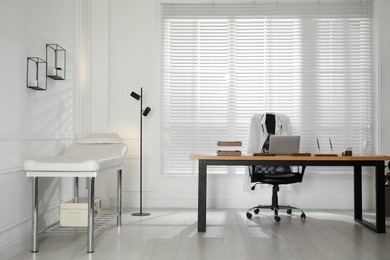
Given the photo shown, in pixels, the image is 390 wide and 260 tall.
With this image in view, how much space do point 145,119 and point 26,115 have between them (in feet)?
7.36

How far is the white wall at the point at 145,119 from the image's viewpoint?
575 cm

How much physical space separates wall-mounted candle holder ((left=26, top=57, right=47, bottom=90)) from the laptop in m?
2.21

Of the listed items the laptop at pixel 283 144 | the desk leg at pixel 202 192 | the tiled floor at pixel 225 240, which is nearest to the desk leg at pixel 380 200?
the tiled floor at pixel 225 240

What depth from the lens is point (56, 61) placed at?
425 cm

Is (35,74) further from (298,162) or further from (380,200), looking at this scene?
(380,200)

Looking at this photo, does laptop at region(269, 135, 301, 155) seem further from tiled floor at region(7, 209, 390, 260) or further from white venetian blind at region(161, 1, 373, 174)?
white venetian blind at region(161, 1, 373, 174)

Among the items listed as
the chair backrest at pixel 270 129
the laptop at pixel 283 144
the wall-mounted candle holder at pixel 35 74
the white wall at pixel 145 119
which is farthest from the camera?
the white wall at pixel 145 119

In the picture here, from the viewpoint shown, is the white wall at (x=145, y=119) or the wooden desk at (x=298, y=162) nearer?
the wooden desk at (x=298, y=162)

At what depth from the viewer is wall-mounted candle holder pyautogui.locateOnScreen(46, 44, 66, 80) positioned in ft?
13.9

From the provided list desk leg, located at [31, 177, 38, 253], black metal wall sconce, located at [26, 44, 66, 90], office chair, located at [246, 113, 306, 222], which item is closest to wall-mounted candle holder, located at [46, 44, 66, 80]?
black metal wall sconce, located at [26, 44, 66, 90]

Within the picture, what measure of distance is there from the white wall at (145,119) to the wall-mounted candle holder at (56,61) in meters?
1.17

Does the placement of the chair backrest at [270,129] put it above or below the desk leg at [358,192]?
above

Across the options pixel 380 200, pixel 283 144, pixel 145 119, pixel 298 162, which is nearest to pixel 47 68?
pixel 145 119

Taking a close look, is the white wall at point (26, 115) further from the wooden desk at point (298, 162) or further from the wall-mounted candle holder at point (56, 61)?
the wooden desk at point (298, 162)
